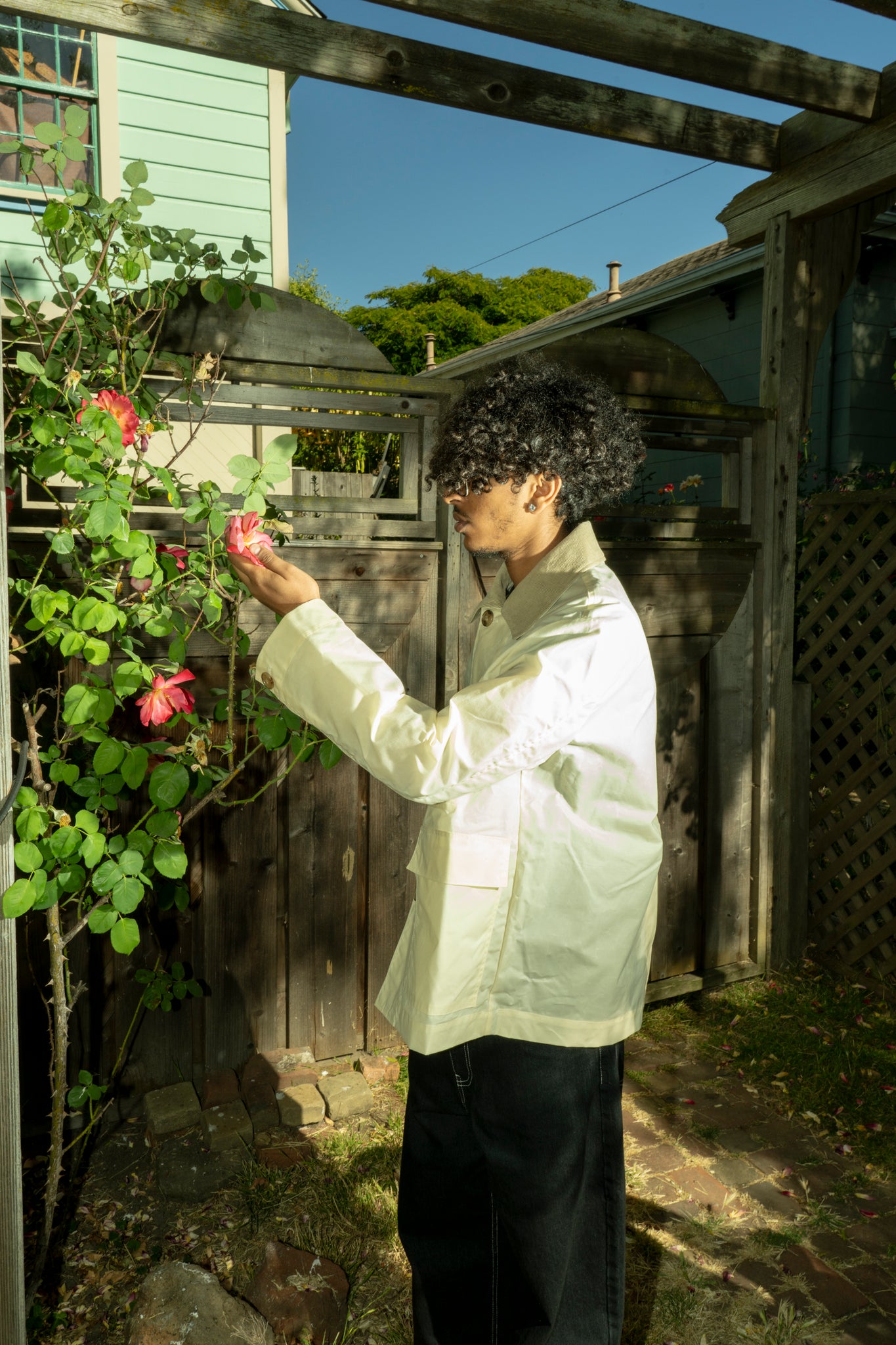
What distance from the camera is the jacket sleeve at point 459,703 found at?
1246 millimetres

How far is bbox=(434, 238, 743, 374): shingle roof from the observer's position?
8.84 metres

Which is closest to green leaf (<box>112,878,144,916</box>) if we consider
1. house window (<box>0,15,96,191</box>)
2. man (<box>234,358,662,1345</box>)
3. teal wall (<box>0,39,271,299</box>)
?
man (<box>234,358,662,1345</box>)

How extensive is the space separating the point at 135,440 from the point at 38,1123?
5.90 ft

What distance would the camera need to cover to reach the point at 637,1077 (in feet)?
9.70

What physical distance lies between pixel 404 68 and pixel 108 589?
5.50ft

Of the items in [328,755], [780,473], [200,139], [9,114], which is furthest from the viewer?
[200,139]

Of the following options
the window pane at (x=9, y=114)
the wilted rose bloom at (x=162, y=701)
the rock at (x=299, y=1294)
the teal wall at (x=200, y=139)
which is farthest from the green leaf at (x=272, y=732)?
the window pane at (x=9, y=114)

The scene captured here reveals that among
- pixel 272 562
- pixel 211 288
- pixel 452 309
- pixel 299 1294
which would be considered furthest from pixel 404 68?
pixel 452 309

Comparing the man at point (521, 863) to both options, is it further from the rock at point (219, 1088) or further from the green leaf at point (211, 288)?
the rock at point (219, 1088)

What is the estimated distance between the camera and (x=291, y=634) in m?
1.38

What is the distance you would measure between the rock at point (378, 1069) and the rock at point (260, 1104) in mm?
312

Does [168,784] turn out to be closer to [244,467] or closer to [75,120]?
[244,467]

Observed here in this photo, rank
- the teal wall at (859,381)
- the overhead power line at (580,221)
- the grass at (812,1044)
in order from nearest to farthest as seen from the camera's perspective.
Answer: the grass at (812,1044), the teal wall at (859,381), the overhead power line at (580,221)

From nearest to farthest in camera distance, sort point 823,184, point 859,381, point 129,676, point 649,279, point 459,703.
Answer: point 459,703
point 129,676
point 823,184
point 859,381
point 649,279
